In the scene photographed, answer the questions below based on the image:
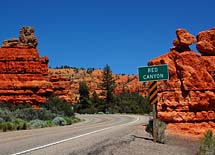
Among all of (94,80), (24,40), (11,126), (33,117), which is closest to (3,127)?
(11,126)

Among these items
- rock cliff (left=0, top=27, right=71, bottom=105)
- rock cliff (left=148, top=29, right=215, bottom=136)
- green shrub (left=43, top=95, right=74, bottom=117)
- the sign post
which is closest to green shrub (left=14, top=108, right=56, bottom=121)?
green shrub (left=43, top=95, right=74, bottom=117)

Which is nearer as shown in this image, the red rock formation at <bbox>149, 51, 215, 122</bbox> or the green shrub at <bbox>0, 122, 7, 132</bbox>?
the red rock formation at <bbox>149, 51, 215, 122</bbox>

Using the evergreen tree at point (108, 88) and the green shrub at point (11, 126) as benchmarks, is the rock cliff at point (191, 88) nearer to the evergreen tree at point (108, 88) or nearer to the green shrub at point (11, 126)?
the green shrub at point (11, 126)

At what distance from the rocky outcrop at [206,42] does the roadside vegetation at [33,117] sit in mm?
13506

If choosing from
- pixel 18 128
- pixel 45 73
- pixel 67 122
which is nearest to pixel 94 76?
pixel 45 73

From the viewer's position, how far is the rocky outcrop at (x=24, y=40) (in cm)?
5560

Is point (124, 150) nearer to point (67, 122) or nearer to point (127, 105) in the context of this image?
point (67, 122)

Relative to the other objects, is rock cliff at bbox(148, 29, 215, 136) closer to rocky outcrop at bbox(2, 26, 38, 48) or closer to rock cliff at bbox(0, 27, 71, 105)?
rock cliff at bbox(0, 27, 71, 105)

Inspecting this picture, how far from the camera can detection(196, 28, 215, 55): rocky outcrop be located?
76.5 feet

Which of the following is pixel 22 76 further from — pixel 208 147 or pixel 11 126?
pixel 208 147

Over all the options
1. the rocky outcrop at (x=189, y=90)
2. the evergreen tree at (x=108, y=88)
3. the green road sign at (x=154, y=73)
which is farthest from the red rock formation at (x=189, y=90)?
the evergreen tree at (x=108, y=88)

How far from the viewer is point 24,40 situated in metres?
56.6

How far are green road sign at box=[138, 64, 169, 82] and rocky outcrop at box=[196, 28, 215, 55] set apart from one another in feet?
21.0

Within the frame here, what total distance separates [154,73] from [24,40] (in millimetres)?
41249
